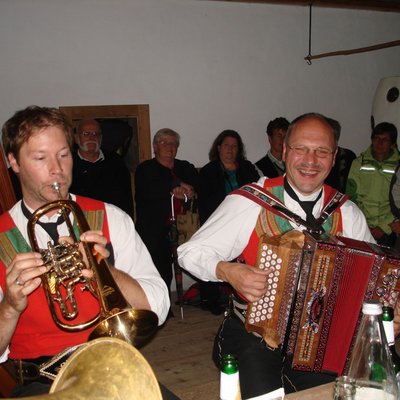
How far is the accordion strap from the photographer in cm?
224

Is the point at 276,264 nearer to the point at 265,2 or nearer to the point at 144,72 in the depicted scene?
the point at 144,72

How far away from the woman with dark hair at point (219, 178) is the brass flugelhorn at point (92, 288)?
282 cm

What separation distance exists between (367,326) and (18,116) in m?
1.64

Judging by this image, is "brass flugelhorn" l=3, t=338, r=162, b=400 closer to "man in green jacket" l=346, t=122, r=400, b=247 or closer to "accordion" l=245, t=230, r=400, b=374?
"accordion" l=245, t=230, r=400, b=374

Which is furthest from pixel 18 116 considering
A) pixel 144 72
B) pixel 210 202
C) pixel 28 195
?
pixel 144 72

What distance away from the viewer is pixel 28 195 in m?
1.97

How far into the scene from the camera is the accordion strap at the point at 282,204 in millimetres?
2240

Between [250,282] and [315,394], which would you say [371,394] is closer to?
[315,394]

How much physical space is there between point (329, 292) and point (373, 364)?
522 mm

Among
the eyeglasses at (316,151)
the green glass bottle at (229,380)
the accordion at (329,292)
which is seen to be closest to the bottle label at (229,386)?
the green glass bottle at (229,380)

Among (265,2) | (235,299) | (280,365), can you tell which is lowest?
(280,365)

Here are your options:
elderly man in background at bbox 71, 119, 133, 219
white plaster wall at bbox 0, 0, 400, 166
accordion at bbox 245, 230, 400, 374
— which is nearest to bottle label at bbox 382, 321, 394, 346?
accordion at bbox 245, 230, 400, 374

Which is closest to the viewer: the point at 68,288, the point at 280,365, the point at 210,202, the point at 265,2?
the point at 68,288

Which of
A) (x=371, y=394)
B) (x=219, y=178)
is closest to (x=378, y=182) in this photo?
(x=219, y=178)
